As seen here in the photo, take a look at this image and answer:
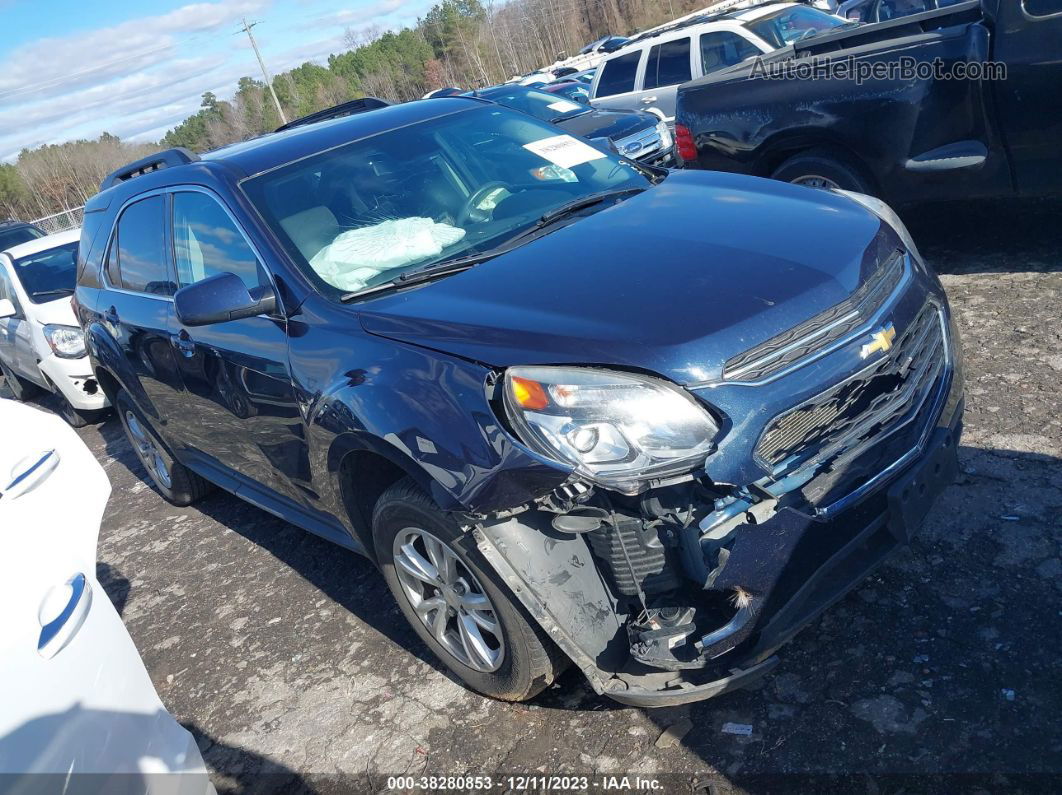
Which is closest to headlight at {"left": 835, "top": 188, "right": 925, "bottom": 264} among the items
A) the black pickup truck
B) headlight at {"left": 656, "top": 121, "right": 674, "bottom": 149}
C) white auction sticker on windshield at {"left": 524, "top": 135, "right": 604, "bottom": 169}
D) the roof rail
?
white auction sticker on windshield at {"left": 524, "top": 135, "right": 604, "bottom": 169}

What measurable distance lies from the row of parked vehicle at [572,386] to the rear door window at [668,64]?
27.3 feet

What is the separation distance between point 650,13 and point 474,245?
7342 centimetres

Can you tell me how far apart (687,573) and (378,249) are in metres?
1.73

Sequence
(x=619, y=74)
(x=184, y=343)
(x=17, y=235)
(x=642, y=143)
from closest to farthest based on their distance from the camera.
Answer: (x=184, y=343) < (x=642, y=143) < (x=619, y=74) < (x=17, y=235)

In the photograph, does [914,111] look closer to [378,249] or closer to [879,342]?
[879,342]

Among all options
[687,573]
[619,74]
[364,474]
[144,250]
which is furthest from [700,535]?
[619,74]

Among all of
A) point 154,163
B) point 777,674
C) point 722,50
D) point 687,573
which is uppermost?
point 154,163

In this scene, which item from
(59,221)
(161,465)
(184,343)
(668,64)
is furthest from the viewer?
(59,221)

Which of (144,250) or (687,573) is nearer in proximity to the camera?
(687,573)

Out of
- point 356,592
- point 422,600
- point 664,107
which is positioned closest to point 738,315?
point 422,600

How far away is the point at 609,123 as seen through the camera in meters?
9.23

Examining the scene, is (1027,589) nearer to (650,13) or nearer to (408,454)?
(408,454)

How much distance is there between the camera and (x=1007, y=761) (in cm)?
233

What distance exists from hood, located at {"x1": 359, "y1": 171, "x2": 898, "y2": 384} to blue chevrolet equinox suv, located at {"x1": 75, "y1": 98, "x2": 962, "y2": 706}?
0.4 inches
